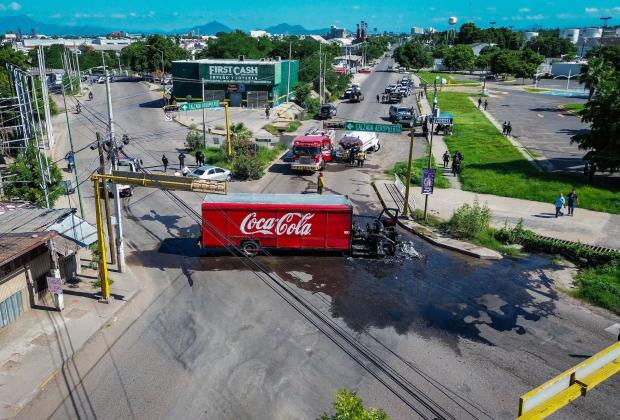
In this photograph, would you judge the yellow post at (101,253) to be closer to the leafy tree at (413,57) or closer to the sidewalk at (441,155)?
the sidewalk at (441,155)

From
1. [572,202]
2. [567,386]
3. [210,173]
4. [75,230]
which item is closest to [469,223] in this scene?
[572,202]

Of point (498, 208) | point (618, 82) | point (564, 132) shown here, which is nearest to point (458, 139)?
point (564, 132)

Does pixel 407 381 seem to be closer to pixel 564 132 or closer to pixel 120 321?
pixel 120 321

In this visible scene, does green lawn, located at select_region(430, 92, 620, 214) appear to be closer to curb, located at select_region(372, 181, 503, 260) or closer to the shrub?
the shrub

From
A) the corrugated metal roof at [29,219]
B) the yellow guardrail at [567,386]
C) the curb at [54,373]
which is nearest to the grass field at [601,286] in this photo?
the yellow guardrail at [567,386]

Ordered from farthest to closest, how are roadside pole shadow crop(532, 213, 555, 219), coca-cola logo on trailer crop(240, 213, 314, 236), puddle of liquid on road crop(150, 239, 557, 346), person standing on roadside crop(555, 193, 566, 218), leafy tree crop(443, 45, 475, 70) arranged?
leafy tree crop(443, 45, 475, 70) → roadside pole shadow crop(532, 213, 555, 219) → person standing on roadside crop(555, 193, 566, 218) → coca-cola logo on trailer crop(240, 213, 314, 236) → puddle of liquid on road crop(150, 239, 557, 346)

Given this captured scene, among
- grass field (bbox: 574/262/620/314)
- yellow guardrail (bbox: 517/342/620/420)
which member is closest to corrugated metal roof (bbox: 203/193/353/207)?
grass field (bbox: 574/262/620/314)
